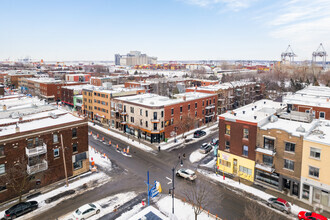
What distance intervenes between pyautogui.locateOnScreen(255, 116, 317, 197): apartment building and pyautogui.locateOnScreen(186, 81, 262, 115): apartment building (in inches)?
1487

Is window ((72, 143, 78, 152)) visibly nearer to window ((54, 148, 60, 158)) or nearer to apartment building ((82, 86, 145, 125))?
window ((54, 148, 60, 158))

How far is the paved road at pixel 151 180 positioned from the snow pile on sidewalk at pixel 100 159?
114 cm

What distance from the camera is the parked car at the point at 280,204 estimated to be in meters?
27.3

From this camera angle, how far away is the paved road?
2819cm

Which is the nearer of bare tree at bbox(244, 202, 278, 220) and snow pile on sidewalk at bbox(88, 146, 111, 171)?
bare tree at bbox(244, 202, 278, 220)

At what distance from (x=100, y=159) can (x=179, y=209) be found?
20562 mm

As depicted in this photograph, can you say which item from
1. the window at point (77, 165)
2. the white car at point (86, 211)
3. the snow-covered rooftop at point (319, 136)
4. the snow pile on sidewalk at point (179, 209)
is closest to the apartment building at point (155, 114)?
the window at point (77, 165)

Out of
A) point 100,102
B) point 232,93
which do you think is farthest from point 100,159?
point 232,93

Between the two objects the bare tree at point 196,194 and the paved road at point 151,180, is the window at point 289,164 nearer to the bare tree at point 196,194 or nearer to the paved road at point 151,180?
the paved road at point 151,180

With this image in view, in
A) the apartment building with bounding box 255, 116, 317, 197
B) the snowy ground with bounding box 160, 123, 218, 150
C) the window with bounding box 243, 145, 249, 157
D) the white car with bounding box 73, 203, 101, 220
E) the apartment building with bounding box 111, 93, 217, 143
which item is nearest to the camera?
the white car with bounding box 73, 203, 101, 220

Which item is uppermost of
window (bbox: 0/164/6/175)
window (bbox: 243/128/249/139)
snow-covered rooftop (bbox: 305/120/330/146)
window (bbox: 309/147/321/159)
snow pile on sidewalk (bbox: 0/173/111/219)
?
snow-covered rooftop (bbox: 305/120/330/146)

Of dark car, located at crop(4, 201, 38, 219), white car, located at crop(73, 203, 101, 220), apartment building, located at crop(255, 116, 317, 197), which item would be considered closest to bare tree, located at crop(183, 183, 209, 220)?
apartment building, located at crop(255, 116, 317, 197)

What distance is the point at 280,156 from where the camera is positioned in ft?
104

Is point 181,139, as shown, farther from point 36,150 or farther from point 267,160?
point 36,150
